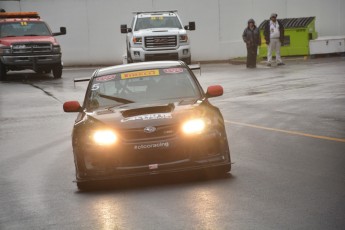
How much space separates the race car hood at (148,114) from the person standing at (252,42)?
71.0 feet

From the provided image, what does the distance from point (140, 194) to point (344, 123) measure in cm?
642

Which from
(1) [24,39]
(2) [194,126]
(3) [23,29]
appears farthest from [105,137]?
(3) [23,29]

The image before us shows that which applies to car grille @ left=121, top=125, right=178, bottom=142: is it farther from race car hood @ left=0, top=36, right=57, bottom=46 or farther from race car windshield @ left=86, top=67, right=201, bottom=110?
race car hood @ left=0, top=36, right=57, bottom=46

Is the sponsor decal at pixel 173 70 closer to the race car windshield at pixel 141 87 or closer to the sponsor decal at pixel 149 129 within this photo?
the race car windshield at pixel 141 87

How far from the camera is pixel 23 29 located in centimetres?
3102

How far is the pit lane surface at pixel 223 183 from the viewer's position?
7398 mm

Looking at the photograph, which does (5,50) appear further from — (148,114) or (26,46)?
(148,114)

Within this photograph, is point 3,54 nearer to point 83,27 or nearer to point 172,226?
point 83,27

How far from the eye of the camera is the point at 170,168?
901cm

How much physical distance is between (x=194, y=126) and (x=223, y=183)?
703mm

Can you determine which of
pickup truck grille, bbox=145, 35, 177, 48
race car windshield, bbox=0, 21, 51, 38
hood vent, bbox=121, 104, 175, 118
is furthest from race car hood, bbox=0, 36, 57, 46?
hood vent, bbox=121, 104, 175, 118

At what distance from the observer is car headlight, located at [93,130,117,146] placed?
29.5 ft

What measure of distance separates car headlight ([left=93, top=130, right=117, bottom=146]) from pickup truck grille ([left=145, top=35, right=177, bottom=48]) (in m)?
20.7

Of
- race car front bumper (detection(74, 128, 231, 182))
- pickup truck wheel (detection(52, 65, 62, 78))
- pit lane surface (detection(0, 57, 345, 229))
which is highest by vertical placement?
race car front bumper (detection(74, 128, 231, 182))
